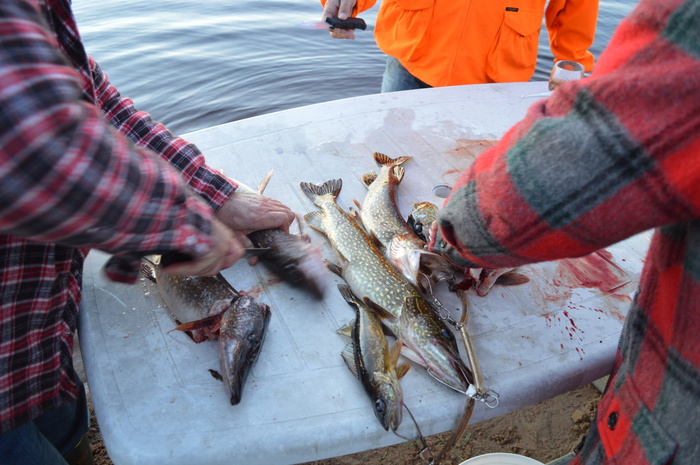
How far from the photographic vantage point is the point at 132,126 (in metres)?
2.24

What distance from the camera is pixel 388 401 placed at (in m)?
1.93

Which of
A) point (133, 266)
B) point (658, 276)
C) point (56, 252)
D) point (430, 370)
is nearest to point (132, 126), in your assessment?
point (56, 252)

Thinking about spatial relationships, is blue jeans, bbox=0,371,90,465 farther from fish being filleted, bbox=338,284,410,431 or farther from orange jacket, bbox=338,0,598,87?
orange jacket, bbox=338,0,598,87

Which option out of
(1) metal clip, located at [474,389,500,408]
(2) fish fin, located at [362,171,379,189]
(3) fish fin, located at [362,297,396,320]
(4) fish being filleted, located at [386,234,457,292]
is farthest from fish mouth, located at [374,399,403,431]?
(2) fish fin, located at [362,171,379,189]

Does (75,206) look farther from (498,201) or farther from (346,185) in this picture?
(346,185)

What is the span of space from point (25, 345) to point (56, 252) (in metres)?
0.34

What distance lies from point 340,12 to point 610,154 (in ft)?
11.9

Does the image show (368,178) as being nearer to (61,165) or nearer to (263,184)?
(263,184)

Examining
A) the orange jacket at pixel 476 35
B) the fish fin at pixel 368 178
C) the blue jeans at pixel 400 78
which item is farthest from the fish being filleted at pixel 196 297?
the blue jeans at pixel 400 78

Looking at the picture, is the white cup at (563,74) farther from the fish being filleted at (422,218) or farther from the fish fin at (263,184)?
the fish fin at (263,184)

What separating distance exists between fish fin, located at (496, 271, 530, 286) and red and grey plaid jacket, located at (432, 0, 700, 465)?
110 cm

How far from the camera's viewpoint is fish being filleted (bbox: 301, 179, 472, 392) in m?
2.07

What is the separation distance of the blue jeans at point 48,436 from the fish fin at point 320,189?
1598 mm

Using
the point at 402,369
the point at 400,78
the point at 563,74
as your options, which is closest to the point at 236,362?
the point at 402,369
